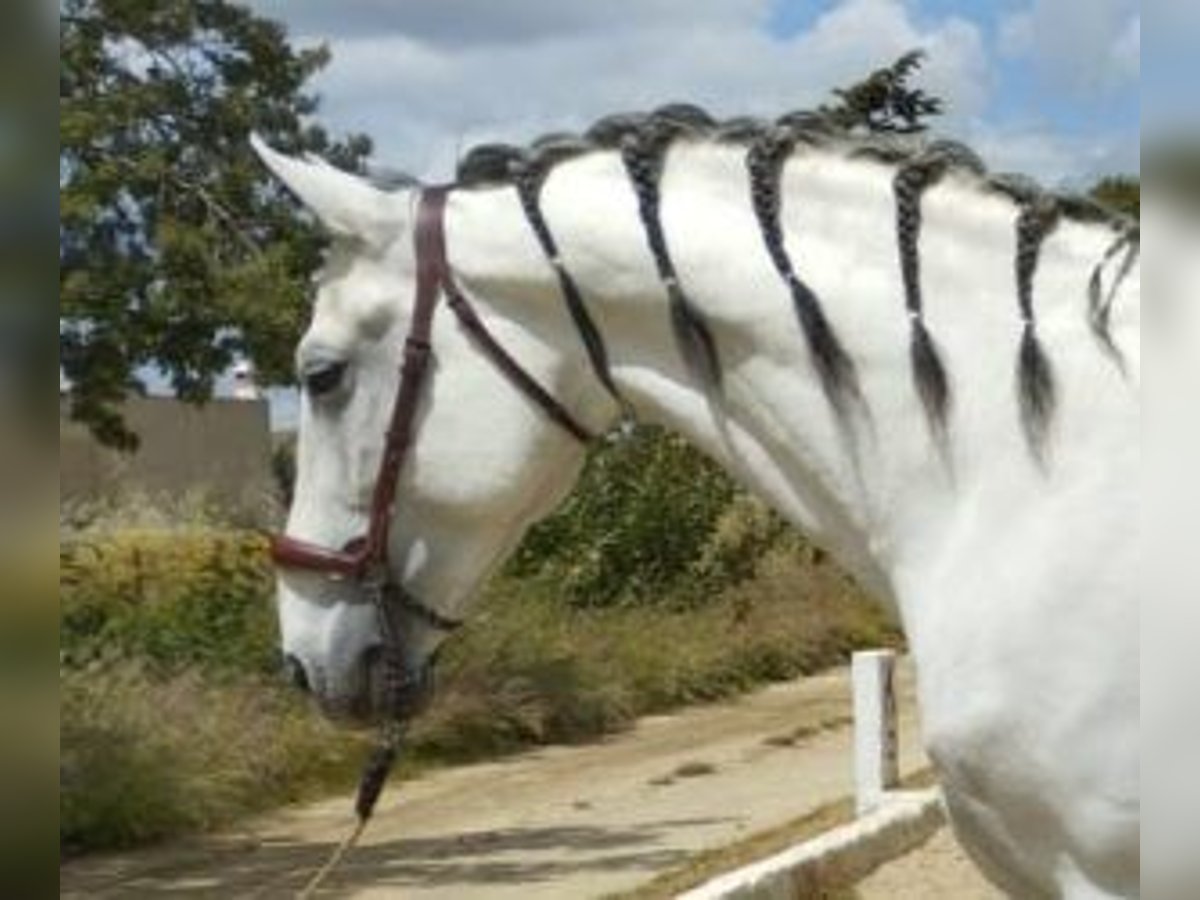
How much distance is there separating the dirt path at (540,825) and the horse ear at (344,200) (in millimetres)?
5468

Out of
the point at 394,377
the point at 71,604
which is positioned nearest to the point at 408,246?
the point at 394,377

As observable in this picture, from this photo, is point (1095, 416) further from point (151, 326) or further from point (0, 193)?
point (151, 326)

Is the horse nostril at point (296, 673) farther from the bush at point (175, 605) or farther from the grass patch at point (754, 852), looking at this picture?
the bush at point (175, 605)

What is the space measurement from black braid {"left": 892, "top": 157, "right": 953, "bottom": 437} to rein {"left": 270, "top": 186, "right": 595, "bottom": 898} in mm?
635

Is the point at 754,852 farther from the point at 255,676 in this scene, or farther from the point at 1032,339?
the point at 1032,339

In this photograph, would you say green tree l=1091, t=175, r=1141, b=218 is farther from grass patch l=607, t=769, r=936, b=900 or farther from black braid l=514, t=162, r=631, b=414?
grass patch l=607, t=769, r=936, b=900

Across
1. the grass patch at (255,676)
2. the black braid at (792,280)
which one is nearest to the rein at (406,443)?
the black braid at (792,280)

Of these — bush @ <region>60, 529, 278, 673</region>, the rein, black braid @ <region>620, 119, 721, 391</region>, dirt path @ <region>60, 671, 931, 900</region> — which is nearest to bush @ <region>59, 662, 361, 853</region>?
dirt path @ <region>60, 671, 931, 900</region>

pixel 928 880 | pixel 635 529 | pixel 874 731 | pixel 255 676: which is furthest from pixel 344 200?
pixel 635 529

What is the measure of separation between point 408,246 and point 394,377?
0.68ft

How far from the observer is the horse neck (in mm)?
2951

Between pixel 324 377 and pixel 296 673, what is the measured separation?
1.66 ft

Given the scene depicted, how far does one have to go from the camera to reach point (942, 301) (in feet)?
9.86

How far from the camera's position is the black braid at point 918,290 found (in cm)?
296
